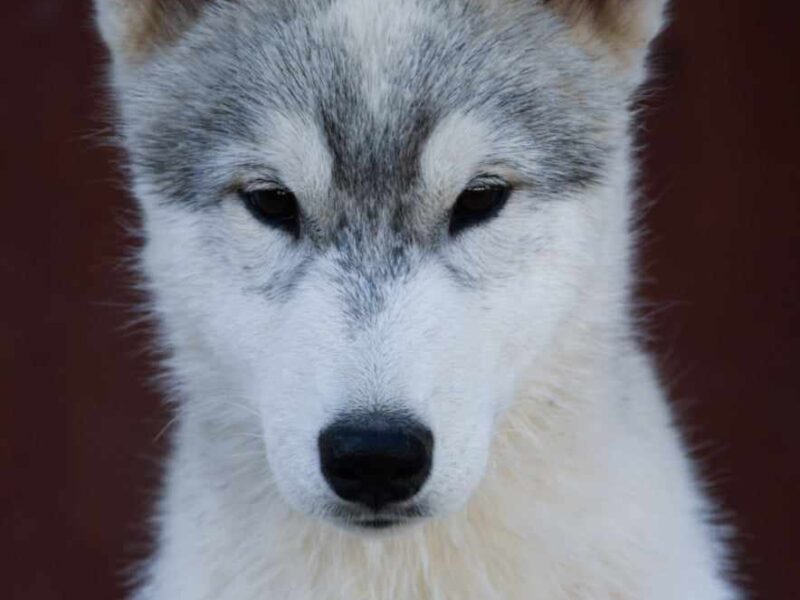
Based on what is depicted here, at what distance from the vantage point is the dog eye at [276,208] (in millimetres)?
3615

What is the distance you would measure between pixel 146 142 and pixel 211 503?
32.7 inches

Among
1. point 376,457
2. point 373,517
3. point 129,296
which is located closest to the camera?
point 376,457

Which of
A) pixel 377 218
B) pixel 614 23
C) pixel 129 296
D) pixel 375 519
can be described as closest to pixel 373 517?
pixel 375 519

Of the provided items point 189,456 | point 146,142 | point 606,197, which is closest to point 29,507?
point 189,456

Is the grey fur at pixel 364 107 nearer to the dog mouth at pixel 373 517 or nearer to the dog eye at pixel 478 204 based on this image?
the dog eye at pixel 478 204

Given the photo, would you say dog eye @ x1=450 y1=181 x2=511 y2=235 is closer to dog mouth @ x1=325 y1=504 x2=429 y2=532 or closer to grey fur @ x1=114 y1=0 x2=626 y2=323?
grey fur @ x1=114 y1=0 x2=626 y2=323

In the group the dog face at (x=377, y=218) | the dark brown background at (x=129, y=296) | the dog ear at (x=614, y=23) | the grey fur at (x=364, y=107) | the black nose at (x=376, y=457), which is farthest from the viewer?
the dark brown background at (x=129, y=296)

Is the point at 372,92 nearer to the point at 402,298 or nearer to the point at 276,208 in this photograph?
the point at 276,208

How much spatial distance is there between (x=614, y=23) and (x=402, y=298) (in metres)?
0.93

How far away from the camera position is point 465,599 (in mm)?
3842

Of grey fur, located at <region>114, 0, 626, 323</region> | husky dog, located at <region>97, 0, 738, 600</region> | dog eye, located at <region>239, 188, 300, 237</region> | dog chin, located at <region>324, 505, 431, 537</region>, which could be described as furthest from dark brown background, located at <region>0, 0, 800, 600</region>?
dog chin, located at <region>324, 505, 431, 537</region>

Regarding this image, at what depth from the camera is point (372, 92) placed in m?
3.56

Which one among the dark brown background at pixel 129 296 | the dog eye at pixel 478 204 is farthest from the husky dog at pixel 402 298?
the dark brown background at pixel 129 296

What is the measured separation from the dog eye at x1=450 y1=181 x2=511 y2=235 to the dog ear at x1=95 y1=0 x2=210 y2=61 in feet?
2.68
